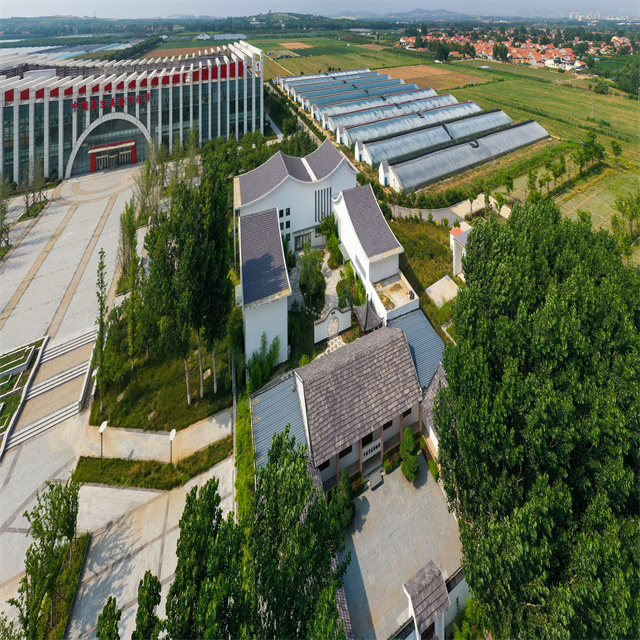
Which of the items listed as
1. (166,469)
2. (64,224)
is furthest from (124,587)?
(64,224)


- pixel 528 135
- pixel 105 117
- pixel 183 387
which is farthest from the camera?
pixel 528 135

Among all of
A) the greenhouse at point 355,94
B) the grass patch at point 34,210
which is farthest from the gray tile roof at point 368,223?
the greenhouse at point 355,94

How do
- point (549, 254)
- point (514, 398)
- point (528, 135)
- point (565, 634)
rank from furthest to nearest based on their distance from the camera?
point (528, 135), point (549, 254), point (514, 398), point (565, 634)

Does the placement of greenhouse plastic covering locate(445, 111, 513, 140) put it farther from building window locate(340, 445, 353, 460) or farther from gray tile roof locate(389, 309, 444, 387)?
building window locate(340, 445, 353, 460)

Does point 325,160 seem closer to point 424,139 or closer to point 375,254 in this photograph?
point 375,254

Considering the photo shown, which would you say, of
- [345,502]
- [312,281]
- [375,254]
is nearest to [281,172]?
[312,281]

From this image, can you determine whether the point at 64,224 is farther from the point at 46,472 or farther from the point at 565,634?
the point at 565,634
